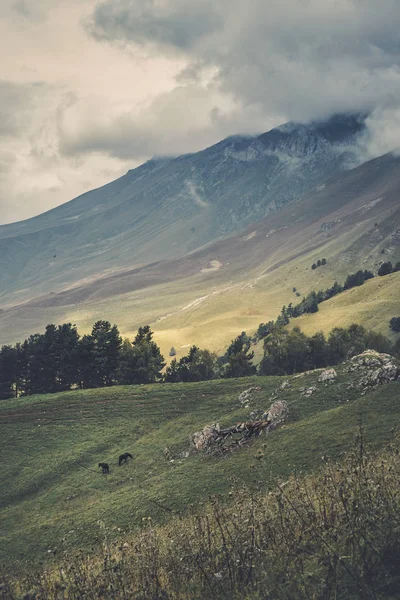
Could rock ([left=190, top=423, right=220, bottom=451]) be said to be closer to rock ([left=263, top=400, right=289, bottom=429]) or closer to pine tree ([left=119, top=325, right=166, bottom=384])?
rock ([left=263, top=400, right=289, bottom=429])

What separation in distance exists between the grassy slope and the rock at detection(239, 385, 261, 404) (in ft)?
3.84

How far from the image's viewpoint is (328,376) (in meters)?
59.1

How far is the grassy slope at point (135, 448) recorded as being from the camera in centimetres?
3869

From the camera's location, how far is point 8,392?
105 metres

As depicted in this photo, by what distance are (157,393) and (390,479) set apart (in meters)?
Answer: 59.2

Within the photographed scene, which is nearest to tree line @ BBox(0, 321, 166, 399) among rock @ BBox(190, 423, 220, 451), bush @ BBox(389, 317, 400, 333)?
rock @ BBox(190, 423, 220, 451)

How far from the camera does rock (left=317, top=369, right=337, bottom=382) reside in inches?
2307

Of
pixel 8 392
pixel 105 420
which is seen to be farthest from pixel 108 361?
pixel 105 420

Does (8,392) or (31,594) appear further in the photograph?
(8,392)

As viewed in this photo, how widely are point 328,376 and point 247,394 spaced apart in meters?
12.3

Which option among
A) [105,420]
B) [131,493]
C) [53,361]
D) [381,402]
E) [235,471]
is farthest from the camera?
[53,361]

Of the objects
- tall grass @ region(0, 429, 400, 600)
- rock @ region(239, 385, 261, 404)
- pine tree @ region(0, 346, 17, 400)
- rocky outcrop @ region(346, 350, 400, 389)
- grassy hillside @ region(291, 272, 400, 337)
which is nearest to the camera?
tall grass @ region(0, 429, 400, 600)

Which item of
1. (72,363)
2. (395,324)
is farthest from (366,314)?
(72,363)

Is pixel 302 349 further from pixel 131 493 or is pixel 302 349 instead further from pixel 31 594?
pixel 31 594
